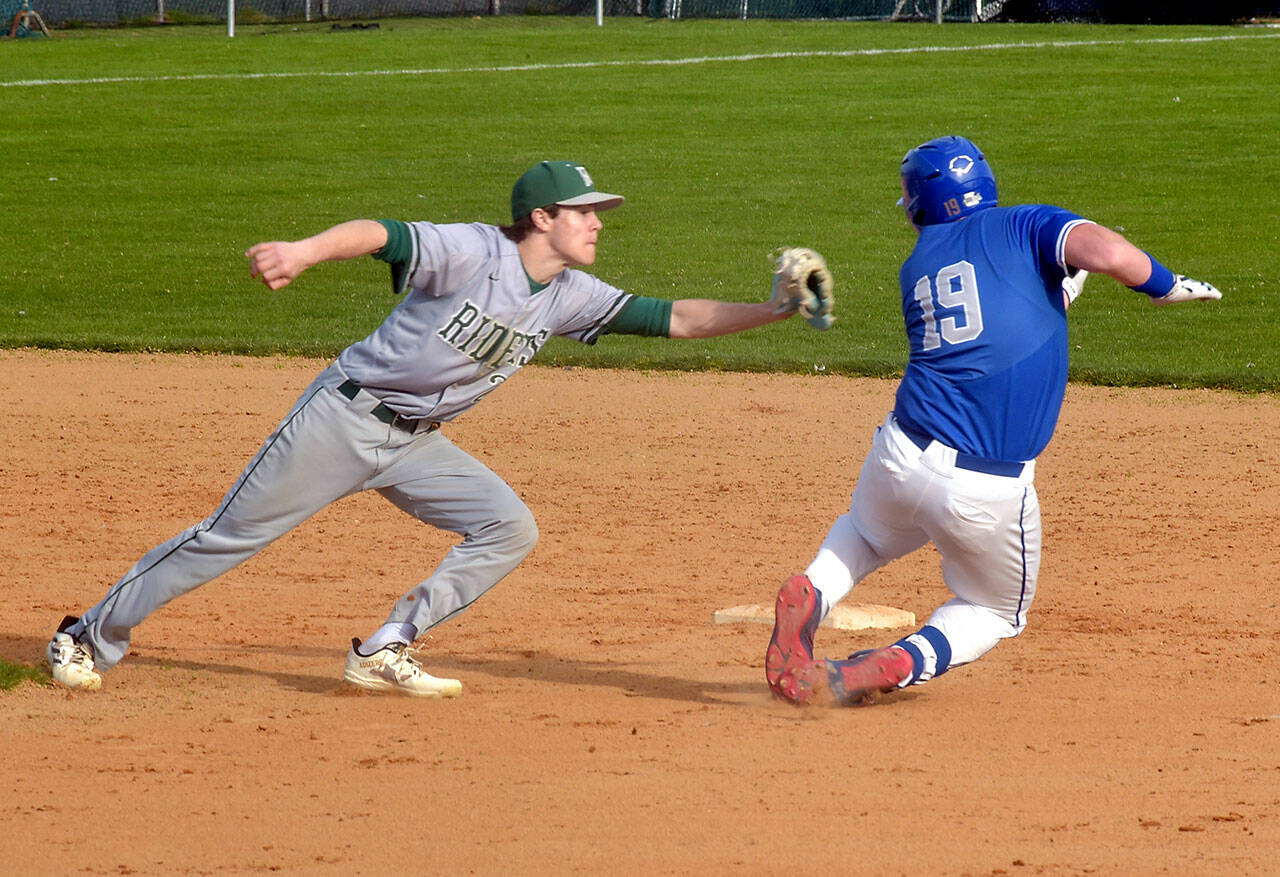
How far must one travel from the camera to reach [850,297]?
14.0m

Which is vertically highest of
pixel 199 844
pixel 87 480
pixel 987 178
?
pixel 987 178

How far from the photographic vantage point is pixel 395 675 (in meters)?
5.55

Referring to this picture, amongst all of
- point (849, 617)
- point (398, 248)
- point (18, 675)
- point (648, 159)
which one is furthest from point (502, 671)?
point (648, 159)

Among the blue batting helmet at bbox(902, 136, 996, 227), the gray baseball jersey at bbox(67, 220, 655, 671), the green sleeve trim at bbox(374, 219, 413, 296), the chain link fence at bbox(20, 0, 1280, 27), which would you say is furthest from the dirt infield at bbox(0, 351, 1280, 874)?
the chain link fence at bbox(20, 0, 1280, 27)

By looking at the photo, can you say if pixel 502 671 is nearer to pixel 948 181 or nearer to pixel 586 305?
pixel 586 305

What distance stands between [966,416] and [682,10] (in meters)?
33.7

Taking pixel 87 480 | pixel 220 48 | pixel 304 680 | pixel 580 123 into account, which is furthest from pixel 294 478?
pixel 220 48

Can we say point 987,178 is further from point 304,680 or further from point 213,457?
point 213,457

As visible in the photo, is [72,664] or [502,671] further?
[502,671]

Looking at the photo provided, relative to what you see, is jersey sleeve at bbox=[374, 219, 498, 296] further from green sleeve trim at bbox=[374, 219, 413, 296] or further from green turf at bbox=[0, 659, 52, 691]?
green turf at bbox=[0, 659, 52, 691]

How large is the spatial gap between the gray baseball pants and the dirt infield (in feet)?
1.18

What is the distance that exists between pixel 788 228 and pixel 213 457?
360 inches

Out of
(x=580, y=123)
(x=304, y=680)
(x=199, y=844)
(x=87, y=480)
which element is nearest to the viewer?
(x=199, y=844)

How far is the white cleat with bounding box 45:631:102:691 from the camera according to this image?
5531mm
